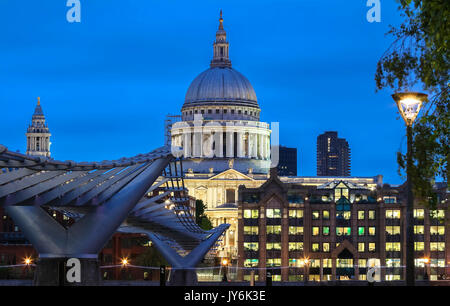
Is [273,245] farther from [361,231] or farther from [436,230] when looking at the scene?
[436,230]

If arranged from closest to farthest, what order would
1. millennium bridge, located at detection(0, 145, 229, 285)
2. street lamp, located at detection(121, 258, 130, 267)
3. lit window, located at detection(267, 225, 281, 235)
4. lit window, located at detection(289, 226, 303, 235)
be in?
millennium bridge, located at detection(0, 145, 229, 285)
street lamp, located at detection(121, 258, 130, 267)
lit window, located at detection(289, 226, 303, 235)
lit window, located at detection(267, 225, 281, 235)

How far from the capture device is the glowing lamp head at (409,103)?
2717 cm

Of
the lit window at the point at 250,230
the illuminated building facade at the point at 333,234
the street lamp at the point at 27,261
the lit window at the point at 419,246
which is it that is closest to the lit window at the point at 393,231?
the illuminated building facade at the point at 333,234

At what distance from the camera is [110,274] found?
13725cm

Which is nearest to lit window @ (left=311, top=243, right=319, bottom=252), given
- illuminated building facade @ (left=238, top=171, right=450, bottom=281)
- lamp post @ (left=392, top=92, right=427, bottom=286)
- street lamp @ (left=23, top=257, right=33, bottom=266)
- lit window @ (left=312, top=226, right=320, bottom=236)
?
illuminated building facade @ (left=238, top=171, right=450, bottom=281)

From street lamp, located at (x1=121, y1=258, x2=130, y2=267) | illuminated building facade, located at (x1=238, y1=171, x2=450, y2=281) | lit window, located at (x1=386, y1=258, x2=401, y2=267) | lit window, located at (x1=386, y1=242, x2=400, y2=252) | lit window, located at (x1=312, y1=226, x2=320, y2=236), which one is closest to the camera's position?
street lamp, located at (x1=121, y1=258, x2=130, y2=267)

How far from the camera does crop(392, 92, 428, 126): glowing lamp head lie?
27172mm

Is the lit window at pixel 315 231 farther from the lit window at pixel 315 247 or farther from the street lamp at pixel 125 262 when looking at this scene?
the street lamp at pixel 125 262

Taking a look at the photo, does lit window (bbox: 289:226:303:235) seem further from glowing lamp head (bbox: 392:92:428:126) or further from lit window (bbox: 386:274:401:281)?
glowing lamp head (bbox: 392:92:428:126)

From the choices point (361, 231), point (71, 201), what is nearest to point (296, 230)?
point (361, 231)

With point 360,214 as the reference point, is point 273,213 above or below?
above

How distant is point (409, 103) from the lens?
2730cm

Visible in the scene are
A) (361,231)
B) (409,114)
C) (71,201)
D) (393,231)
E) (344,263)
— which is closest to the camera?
(409,114)

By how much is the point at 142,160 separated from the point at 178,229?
2925 cm
